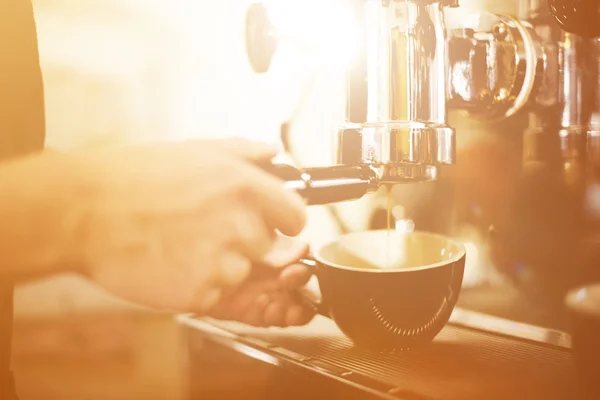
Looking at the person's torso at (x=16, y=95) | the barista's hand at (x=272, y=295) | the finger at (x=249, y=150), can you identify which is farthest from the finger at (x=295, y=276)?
the person's torso at (x=16, y=95)

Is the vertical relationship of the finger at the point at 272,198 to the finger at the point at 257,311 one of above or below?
above

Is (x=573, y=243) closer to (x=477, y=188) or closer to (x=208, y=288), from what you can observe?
(x=477, y=188)

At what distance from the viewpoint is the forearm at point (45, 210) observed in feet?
1.47

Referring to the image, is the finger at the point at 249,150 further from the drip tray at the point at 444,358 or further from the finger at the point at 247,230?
the drip tray at the point at 444,358

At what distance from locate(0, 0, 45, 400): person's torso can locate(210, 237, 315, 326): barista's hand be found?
18 centimetres

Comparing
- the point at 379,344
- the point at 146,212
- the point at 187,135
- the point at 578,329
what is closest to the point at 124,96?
the point at 187,135

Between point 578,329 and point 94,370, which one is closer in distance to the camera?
point 578,329

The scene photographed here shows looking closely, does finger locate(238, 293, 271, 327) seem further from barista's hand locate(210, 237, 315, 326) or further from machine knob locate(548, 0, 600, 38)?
machine knob locate(548, 0, 600, 38)

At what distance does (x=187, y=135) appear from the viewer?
2.05ft

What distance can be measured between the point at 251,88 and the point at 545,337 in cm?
39

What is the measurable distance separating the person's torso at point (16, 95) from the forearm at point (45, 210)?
0.06 metres

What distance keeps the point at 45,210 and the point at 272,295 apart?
21 cm

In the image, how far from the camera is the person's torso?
1.69 feet

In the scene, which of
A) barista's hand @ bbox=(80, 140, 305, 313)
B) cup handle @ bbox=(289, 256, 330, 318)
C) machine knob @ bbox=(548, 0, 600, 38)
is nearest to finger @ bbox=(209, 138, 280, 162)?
barista's hand @ bbox=(80, 140, 305, 313)
